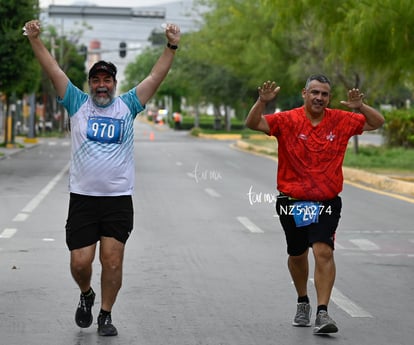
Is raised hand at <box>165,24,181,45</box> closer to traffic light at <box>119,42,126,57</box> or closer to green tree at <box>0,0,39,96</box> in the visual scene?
green tree at <box>0,0,39,96</box>

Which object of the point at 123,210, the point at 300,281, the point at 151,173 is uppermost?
the point at 123,210

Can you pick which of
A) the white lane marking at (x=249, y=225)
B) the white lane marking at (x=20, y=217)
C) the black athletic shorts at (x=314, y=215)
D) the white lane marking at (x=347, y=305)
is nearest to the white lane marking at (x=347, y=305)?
the white lane marking at (x=347, y=305)

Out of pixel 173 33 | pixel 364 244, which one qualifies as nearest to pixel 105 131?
pixel 173 33

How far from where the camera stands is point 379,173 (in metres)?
28.3

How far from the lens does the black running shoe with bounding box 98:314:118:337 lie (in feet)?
25.9

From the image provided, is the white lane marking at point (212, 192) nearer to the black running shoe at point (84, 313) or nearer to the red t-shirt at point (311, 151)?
the red t-shirt at point (311, 151)

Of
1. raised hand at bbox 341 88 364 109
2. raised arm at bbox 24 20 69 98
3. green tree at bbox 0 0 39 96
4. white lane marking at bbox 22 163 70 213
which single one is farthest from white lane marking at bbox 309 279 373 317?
green tree at bbox 0 0 39 96

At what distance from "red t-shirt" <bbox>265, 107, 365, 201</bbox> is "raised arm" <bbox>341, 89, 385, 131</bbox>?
0.38 ft

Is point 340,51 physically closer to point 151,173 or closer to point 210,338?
point 151,173

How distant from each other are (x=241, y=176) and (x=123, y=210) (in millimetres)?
21243

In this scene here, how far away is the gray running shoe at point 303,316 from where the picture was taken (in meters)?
8.37

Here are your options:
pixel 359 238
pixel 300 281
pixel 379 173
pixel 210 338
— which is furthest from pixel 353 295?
pixel 379 173

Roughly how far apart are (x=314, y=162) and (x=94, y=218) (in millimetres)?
1564

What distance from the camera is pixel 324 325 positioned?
7.91 meters
